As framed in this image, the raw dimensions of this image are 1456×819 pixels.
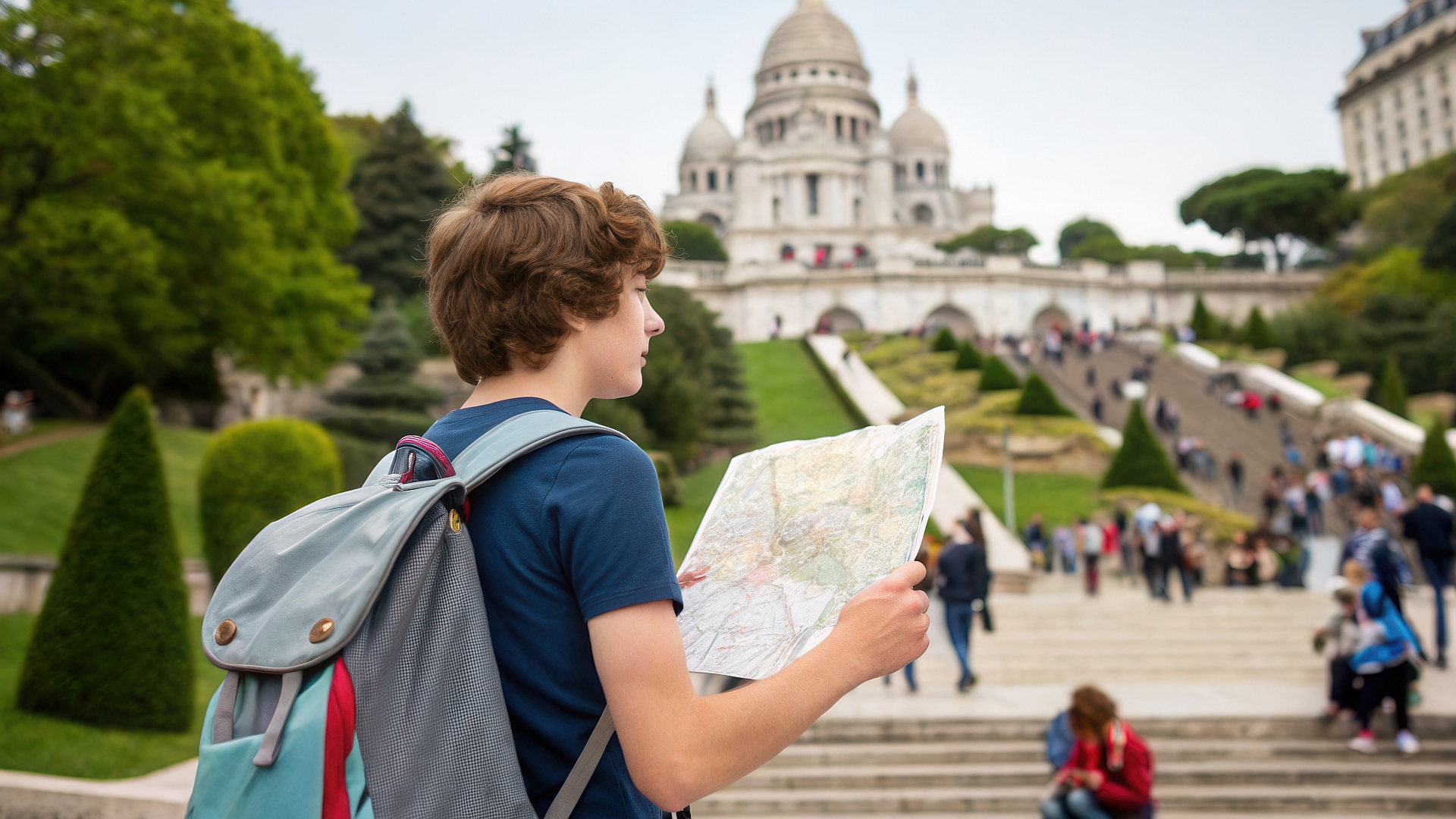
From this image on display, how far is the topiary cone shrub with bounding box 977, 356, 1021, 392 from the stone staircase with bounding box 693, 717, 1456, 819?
21.8 m

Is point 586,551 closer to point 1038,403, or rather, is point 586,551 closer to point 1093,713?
point 1093,713

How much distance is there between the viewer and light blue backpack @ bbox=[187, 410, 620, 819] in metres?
1.13

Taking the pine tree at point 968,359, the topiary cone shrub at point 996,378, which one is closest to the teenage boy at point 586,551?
the topiary cone shrub at point 996,378

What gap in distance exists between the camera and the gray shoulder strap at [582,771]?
121 centimetres

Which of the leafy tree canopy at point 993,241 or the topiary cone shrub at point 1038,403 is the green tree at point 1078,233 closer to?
the leafy tree canopy at point 993,241

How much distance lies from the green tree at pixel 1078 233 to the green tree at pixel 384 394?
201ft

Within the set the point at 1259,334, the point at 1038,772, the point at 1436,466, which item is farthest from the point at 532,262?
the point at 1259,334

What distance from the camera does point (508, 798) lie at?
119cm

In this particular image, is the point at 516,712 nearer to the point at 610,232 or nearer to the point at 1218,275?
the point at 610,232

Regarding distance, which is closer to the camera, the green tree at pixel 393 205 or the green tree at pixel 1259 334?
the green tree at pixel 393 205

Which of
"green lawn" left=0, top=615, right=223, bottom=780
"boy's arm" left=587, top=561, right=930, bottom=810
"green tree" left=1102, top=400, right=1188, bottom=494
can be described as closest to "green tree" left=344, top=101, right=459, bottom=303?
"green tree" left=1102, top=400, right=1188, bottom=494

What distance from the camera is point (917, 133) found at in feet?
253

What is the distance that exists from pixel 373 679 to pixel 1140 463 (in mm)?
21761

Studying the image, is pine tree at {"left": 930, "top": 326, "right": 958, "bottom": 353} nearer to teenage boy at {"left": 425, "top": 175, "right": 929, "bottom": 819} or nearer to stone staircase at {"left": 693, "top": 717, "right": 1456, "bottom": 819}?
stone staircase at {"left": 693, "top": 717, "right": 1456, "bottom": 819}
